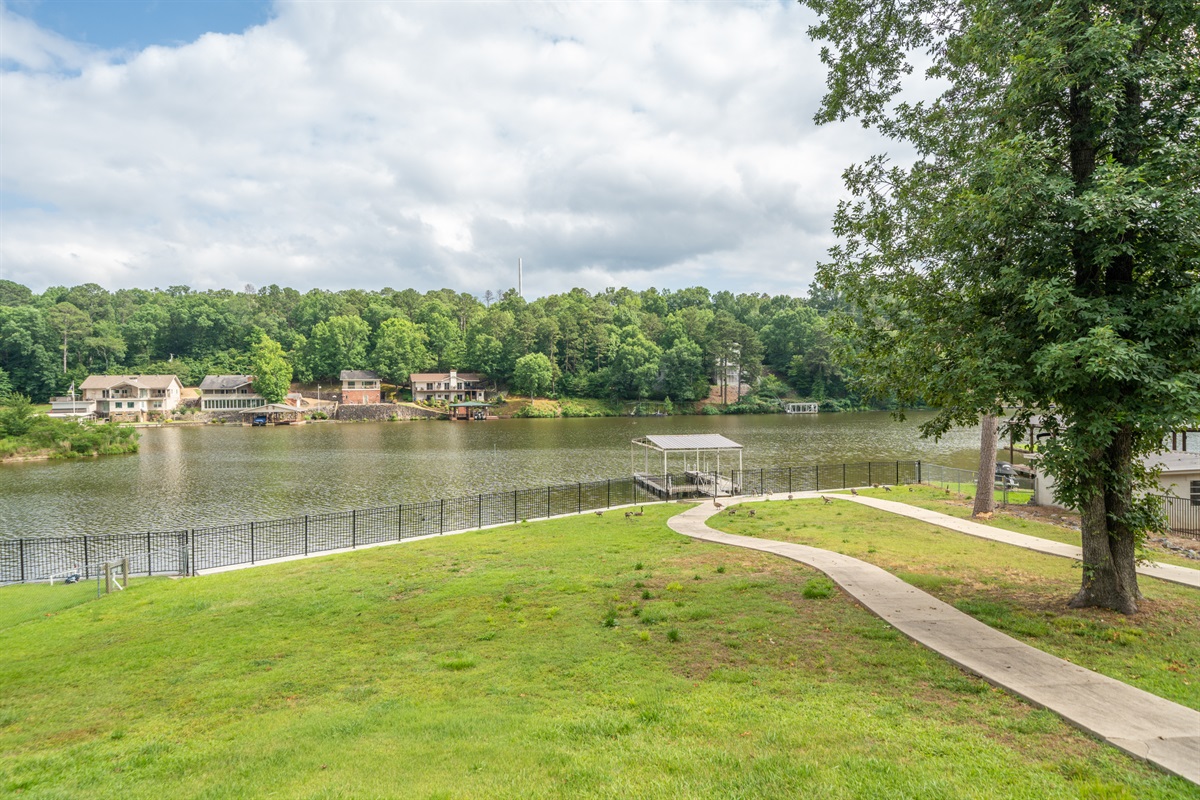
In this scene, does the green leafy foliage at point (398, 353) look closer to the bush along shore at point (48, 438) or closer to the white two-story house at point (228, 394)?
the white two-story house at point (228, 394)

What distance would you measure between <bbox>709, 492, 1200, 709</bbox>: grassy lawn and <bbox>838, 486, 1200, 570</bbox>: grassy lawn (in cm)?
76

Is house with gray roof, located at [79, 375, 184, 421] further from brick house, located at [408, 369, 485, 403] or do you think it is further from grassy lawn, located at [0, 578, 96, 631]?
grassy lawn, located at [0, 578, 96, 631]

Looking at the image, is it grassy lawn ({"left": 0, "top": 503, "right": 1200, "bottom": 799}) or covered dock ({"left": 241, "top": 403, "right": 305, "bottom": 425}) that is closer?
grassy lawn ({"left": 0, "top": 503, "right": 1200, "bottom": 799})

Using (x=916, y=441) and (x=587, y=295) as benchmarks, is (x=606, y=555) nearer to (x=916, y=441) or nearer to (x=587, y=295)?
(x=916, y=441)

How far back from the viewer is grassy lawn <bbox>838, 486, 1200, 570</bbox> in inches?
584

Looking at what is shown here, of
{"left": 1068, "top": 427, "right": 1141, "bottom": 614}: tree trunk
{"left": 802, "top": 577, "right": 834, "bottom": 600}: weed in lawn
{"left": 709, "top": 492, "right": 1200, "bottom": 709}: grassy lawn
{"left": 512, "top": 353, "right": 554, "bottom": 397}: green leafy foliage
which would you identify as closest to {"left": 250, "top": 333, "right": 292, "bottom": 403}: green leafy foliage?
{"left": 512, "top": 353, "right": 554, "bottom": 397}: green leafy foliage

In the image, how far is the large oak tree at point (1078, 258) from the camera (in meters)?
7.48

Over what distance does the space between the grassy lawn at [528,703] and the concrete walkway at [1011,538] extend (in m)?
7.11

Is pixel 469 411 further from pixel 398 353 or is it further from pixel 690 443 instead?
pixel 690 443

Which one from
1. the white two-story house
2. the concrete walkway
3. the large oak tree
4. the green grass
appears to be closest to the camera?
the large oak tree

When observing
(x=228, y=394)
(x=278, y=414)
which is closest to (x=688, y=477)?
(x=278, y=414)

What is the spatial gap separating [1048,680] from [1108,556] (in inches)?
141

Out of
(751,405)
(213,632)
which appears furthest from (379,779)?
(751,405)

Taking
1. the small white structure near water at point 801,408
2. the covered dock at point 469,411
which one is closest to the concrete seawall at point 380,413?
the covered dock at point 469,411
